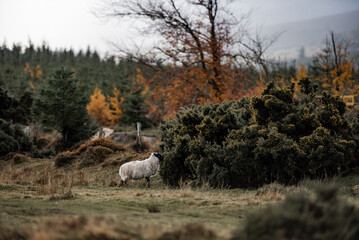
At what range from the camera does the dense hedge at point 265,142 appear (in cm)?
958

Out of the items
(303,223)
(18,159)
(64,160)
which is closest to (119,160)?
(64,160)

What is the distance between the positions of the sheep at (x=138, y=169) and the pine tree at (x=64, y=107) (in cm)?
1359

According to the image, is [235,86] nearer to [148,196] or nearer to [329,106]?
[329,106]

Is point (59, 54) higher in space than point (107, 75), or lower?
higher

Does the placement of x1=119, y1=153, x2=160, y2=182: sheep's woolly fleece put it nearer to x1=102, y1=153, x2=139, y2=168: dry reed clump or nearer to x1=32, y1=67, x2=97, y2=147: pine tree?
x1=102, y1=153, x2=139, y2=168: dry reed clump

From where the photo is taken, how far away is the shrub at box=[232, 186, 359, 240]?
3.17 meters

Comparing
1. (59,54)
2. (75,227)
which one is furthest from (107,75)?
(75,227)

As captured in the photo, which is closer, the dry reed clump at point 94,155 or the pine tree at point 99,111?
the dry reed clump at point 94,155

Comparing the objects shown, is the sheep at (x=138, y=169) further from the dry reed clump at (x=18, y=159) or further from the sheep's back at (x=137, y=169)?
the dry reed clump at (x=18, y=159)

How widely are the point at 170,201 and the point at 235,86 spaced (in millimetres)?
12712

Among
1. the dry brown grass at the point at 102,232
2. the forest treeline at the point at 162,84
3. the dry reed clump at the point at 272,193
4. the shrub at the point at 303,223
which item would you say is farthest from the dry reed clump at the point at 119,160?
the shrub at the point at 303,223

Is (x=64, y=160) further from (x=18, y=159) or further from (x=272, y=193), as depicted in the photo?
(x=272, y=193)

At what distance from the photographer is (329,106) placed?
1062 centimetres

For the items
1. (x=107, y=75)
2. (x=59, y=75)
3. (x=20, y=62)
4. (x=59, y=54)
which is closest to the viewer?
(x=59, y=75)
